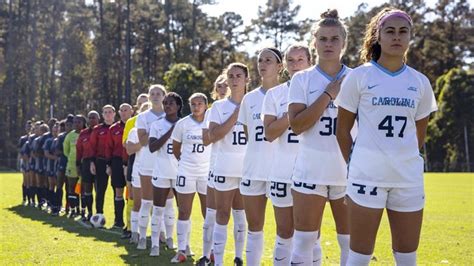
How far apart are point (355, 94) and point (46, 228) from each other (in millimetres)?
10641

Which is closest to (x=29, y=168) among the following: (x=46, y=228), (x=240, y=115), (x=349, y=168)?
(x=46, y=228)

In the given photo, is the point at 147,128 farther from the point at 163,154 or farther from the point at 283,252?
the point at 283,252

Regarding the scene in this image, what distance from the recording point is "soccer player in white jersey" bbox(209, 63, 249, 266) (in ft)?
24.6

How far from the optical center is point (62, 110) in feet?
232

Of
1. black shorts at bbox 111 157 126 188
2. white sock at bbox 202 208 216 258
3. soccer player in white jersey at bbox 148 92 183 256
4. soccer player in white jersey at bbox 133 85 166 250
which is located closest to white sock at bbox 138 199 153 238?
soccer player in white jersey at bbox 133 85 166 250

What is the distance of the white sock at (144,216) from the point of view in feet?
34.4

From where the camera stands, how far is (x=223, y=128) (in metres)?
7.41

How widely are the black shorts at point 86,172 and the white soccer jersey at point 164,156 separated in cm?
519

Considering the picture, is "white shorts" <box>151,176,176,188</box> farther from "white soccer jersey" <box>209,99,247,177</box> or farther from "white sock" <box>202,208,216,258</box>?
"white soccer jersey" <box>209,99,247,177</box>

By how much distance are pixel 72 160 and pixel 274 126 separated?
11.2m

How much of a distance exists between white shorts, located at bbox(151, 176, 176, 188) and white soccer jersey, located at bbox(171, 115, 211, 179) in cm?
68

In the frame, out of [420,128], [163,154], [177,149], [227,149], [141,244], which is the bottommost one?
[141,244]

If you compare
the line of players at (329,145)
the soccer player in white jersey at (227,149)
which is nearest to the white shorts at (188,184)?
the line of players at (329,145)

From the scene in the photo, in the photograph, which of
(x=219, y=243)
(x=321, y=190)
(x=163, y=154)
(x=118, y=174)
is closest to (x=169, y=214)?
(x=163, y=154)
